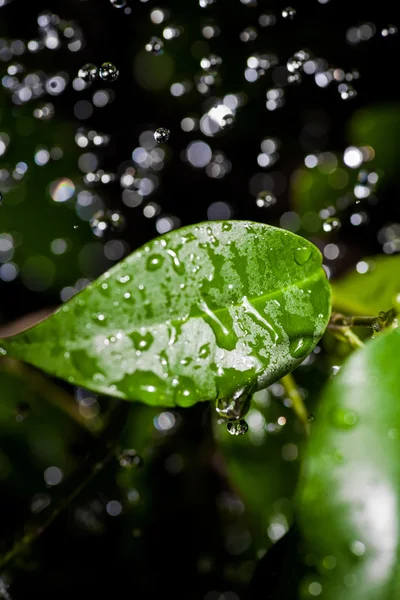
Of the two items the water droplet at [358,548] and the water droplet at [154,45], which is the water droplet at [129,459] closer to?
the water droplet at [358,548]

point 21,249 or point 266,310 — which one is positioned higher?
point 266,310

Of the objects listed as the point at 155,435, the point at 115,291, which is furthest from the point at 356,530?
the point at 155,435

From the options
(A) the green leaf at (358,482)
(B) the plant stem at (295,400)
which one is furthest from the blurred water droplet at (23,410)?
(A) the green leaf at (358,482)

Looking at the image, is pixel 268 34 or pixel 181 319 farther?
pixel 268 34

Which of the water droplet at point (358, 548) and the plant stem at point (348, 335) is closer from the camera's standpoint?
the water droplet at point (358, 548)

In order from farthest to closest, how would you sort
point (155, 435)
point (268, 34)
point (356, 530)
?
point (268, 34), point (155, 435), point (356, 530)

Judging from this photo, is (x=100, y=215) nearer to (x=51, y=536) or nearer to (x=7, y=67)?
(x=7, y=67)

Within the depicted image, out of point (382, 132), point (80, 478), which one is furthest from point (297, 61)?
point (80, 478)
